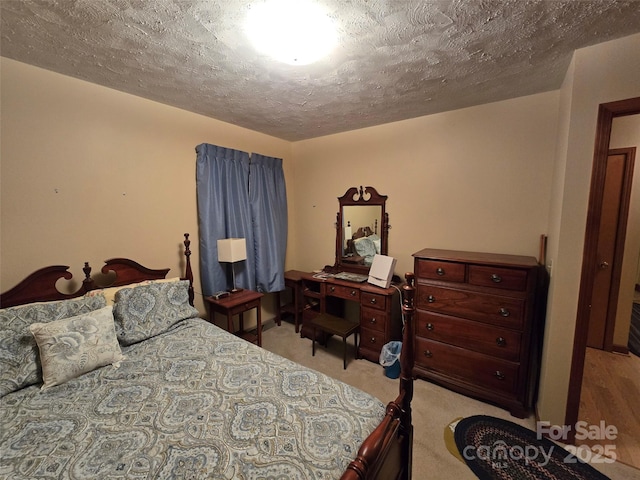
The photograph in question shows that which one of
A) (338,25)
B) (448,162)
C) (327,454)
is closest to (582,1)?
(338,25)

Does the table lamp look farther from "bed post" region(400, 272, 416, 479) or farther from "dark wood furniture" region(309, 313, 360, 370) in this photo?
"bed post" region(400, 272, 416, 479)

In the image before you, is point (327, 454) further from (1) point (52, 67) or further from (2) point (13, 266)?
(1) point (52, 67)

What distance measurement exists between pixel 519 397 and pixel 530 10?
242 centimetres

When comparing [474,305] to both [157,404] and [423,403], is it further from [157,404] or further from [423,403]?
[157,404]

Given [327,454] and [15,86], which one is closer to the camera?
[327,454]

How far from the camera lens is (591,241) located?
62.3 inches

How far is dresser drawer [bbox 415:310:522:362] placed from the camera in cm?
201

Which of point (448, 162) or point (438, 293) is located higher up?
point (448, 162)

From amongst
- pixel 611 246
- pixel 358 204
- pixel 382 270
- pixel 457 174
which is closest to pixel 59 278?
pixel 382 270

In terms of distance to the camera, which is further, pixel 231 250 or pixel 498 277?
pixel 231 250

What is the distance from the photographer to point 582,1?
1.18 metres

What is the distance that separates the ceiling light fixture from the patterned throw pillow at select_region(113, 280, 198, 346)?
72.4 inches

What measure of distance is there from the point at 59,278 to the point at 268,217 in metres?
1.98

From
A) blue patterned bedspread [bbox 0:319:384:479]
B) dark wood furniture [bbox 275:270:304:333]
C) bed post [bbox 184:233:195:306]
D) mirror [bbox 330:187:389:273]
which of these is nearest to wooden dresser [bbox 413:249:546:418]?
mirror [bbox 330:187:389:273]
